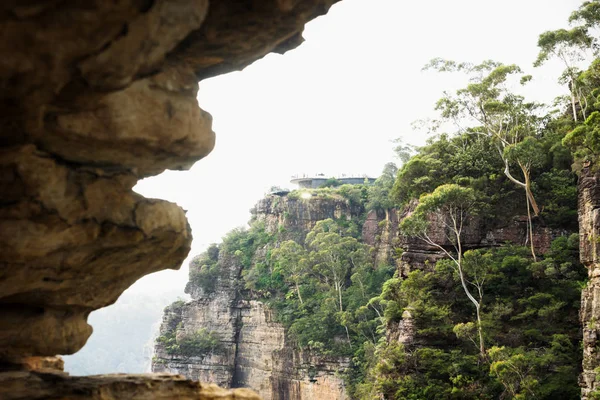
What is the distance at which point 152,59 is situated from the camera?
139 inches

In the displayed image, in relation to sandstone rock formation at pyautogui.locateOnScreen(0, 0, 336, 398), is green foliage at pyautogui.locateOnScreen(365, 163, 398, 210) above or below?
above

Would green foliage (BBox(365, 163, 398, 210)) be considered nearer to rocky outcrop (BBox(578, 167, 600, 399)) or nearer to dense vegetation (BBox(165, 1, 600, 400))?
dense vegetation (BBox(165, 1, 600, 400))

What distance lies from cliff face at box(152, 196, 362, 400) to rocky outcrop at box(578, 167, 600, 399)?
17.8 meters

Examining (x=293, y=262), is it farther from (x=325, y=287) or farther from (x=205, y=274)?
(x=205, y=274)

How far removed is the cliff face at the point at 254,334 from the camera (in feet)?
107

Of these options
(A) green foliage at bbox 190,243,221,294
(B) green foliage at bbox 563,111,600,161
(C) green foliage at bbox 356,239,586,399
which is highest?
(B) green foliage at bbox 563,111,600,161

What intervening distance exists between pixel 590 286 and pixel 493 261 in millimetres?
4939

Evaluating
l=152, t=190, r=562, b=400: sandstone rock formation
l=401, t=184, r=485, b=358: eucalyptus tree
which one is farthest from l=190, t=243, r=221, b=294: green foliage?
l=401, t=184, r=485, b=358: eucalyptus tree

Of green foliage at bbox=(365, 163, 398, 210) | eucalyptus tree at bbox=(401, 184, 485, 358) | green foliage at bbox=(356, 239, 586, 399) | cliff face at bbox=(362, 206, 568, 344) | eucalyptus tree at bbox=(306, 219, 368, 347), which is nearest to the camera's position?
green foliage at bbox=(356, 239, 586, 399)

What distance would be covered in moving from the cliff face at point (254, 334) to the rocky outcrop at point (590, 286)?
17779mm

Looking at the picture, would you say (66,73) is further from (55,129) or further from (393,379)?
(393,379)

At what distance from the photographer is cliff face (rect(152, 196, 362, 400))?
107 feet

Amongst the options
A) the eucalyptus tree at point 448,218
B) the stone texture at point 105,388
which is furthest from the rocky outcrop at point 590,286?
the stone texture at point 105,388

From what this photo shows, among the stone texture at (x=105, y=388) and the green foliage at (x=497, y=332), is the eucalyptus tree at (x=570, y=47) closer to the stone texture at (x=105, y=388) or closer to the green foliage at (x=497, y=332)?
the green foliage at (x=497, y=332)
